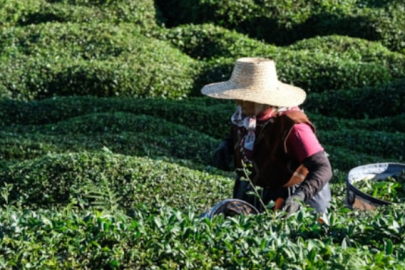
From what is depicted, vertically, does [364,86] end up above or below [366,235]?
below

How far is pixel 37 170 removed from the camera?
Answer: 8258 millimetres

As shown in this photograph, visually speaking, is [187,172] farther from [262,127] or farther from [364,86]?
[364,86]

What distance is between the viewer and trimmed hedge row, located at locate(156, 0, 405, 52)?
55.2 ft

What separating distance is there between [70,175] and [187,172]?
1188mm

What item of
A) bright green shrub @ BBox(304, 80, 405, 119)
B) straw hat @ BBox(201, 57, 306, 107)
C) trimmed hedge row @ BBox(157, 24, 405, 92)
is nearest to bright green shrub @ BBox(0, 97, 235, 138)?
bright green shrub @ BBox(304, 80, 405, 119)

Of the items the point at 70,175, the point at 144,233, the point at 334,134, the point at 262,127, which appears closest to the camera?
the point at 144,233

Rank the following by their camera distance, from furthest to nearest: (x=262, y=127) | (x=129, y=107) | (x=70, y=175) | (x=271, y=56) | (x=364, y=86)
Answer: (x=271, y=56) → (x=364, y=86) → (x=129, y=107) → (x=70, y=175) → (x=262, y=127)

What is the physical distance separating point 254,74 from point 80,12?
38.0ft

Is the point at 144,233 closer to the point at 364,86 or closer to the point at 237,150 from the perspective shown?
the point at 237,150

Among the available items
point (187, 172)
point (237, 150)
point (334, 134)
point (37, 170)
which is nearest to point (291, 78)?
point (334, 134)

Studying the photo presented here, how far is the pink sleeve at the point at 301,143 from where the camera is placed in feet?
18.0

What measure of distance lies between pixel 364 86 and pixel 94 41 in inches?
191

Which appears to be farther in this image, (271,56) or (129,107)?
(271,56)

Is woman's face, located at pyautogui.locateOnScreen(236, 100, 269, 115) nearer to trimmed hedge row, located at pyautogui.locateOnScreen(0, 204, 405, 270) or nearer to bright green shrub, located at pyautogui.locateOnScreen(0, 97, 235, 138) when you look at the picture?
trimmed hedge row, located at pyautogui.locateOnScreen(0, 204, 405, 270)
